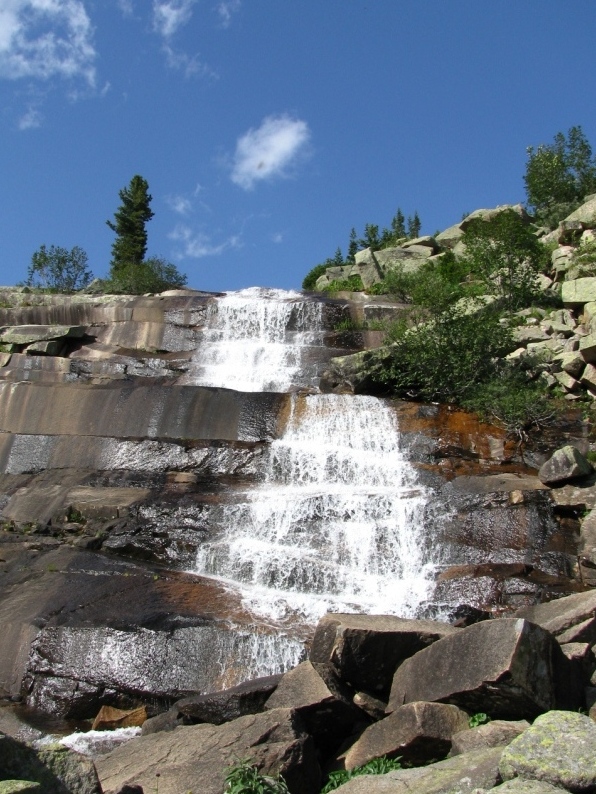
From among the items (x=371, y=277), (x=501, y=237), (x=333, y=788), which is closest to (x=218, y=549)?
(x=333, y=788)

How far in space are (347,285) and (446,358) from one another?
17533 mm

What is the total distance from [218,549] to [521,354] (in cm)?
1185

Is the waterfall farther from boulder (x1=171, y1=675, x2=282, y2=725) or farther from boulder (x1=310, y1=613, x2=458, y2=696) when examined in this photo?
boulder (x1=310, y1=613, x2=458, y2=696)

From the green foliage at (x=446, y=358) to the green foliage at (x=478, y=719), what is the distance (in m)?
13.0

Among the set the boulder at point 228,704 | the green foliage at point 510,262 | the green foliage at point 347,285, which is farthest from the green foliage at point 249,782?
the green foliage at point 347,285

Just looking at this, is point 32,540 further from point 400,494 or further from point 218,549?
point 400,494

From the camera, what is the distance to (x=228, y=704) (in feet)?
25.7

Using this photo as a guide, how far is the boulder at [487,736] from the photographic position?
5977mm

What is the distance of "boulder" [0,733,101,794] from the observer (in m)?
4.45

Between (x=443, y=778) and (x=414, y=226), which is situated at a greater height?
(x=414, y=226)

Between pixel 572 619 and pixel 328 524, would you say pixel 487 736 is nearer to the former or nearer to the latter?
pixel 572 619

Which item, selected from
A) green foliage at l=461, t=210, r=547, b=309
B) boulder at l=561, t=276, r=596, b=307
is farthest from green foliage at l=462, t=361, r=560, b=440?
green foliage at l=461, t=210, r=547, b=309

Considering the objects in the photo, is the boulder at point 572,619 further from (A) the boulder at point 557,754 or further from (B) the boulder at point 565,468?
(B) the boulder at point 565,468

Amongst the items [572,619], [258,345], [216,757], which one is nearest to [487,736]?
[216,757]
